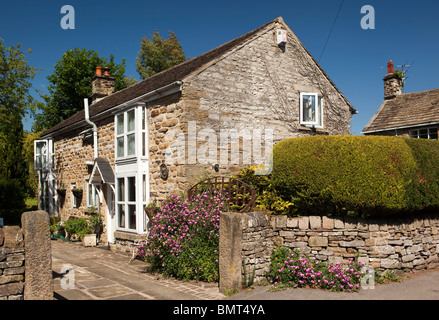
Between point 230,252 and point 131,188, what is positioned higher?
point 131,188

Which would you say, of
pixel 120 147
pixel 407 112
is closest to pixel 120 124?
pixel 120 147

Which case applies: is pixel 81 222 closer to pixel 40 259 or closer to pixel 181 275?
pixel 181 275

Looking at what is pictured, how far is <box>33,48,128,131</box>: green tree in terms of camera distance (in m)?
28.9

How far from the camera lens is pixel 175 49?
122 ft

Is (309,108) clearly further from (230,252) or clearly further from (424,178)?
(230,252)

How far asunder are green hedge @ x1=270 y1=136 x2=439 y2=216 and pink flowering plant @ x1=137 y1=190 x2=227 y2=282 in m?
1.77

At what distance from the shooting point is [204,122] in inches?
429

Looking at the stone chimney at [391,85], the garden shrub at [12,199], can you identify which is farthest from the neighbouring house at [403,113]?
the garden shrub at [12,199]

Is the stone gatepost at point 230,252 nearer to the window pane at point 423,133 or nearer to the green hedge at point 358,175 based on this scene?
the green hedge at point 358,175

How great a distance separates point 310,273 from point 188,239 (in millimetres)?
2758

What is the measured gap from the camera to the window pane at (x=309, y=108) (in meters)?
13.8

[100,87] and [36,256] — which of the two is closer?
[36,256]

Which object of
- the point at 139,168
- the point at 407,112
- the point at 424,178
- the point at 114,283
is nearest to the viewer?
the point at 424,178

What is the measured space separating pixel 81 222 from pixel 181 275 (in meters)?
8.19
